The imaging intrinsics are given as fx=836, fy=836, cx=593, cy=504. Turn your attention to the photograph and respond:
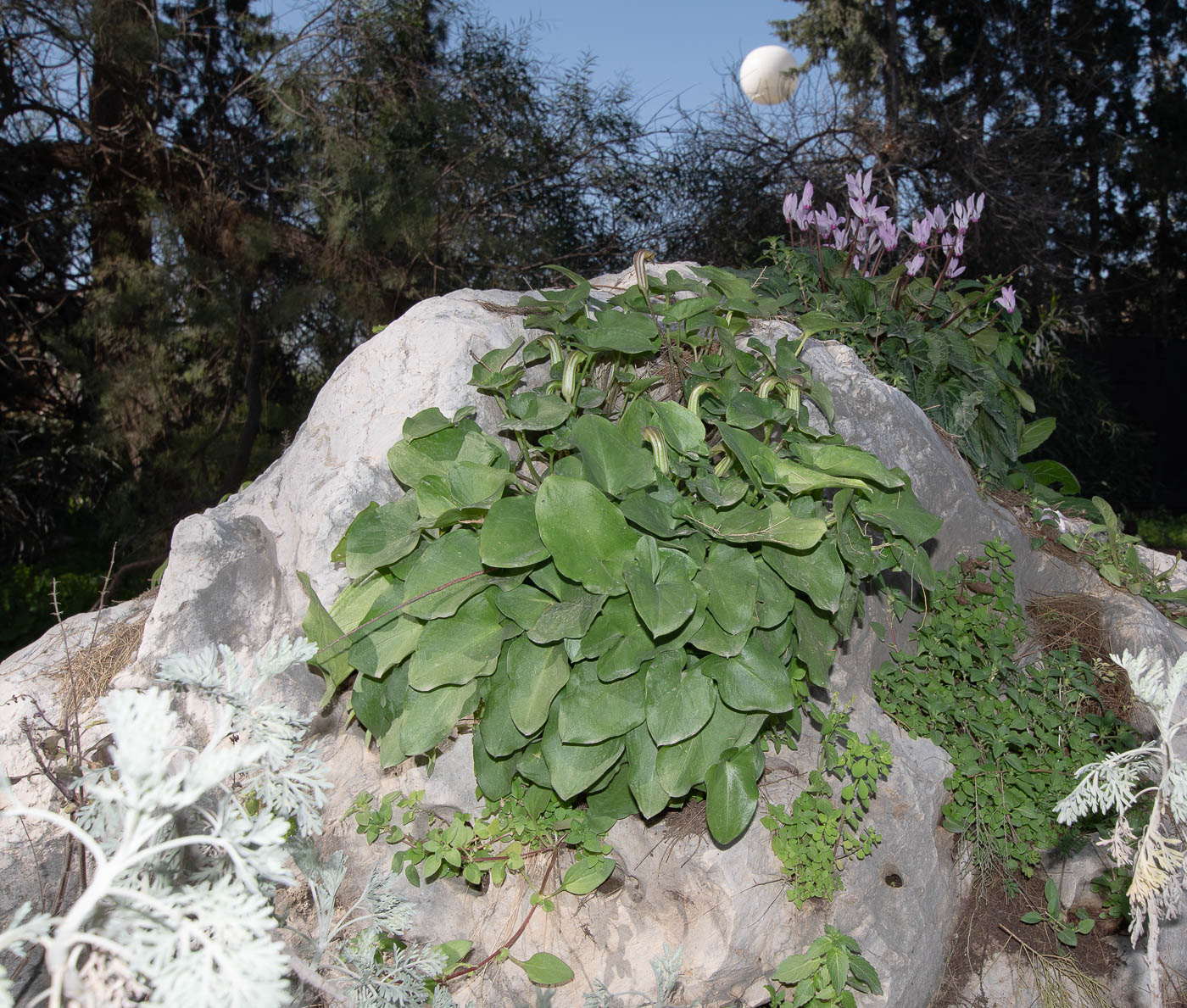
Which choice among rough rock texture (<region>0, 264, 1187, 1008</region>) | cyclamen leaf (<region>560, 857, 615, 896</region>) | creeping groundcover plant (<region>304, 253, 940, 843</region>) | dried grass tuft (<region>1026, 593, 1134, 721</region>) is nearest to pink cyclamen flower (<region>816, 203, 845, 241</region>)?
rough rock texture (<region>0, 264, 1187, 1008</region>)

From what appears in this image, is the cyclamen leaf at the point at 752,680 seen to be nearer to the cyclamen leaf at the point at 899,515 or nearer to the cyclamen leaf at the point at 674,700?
the cyclamen leaf at the point at 674,700

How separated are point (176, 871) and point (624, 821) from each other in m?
1.08

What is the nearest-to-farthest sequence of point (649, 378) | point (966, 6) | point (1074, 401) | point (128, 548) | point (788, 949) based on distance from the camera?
point (788, 949) < point (649, 378) < point (128, 548) < point (1074, 401) < point (966, 6)

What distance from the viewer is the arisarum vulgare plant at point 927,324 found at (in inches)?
114

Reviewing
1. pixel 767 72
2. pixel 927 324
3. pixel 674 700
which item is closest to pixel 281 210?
pixel 767 72

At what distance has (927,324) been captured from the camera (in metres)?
3.12

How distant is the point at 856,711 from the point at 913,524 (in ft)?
1.78

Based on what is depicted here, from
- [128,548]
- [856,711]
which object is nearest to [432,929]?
[856,711]

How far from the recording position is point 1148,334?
980 cm

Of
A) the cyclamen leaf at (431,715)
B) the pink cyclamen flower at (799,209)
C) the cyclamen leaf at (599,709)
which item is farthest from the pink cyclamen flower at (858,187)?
the cyclamen leaf at (431,715)

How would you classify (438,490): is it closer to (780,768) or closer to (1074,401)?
(780,768)

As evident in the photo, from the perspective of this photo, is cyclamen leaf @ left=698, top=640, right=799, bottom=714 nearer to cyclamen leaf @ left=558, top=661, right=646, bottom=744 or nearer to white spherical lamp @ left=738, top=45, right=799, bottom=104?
cyclamen leaf @ left=558, top=661, right=646, bottom=744

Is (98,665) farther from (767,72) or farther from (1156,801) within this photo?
(767,72)

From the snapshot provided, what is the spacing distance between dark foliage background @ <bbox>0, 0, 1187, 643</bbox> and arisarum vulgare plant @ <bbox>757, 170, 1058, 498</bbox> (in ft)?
4.26
